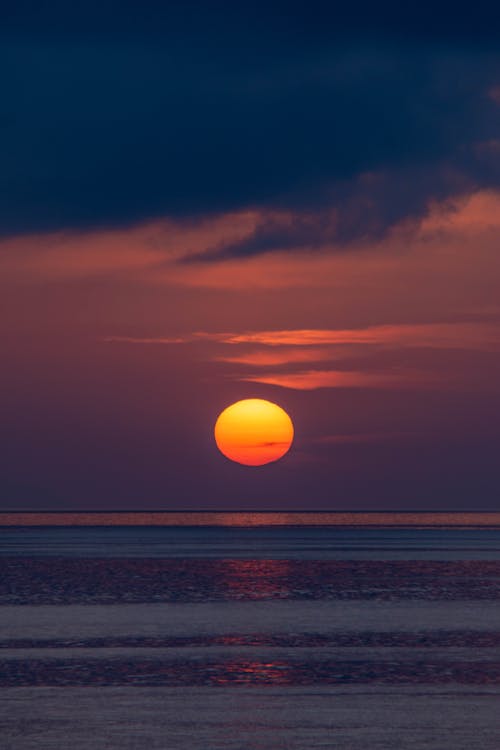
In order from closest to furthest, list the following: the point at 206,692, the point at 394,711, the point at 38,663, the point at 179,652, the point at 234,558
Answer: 1. the point at 394,711
2. the point at 206,692
3. the point at 38,663
4. the point at 179,652
5. the point at 234,558

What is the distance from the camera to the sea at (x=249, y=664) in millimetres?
16984

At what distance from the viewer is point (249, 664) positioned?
2375 centimetres

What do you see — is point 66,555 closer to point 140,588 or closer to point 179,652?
point 140,588

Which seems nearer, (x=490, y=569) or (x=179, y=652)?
(x=179, y=652)

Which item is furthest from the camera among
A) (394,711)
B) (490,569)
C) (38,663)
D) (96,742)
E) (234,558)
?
(234,558)

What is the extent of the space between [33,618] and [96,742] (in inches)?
663

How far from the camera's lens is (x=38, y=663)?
2375cm

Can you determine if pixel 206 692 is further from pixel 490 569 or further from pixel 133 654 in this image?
pixel 490 569

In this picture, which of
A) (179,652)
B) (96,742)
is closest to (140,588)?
(179,652)

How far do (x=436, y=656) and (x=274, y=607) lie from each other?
11.9 meters

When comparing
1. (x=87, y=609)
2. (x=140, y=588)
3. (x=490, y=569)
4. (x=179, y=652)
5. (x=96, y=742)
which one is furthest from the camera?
(x=490, y=569)

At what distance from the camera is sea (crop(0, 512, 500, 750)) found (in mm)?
Result: 16984

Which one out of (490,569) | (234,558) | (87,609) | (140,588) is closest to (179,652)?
(87,609)

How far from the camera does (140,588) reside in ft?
143
